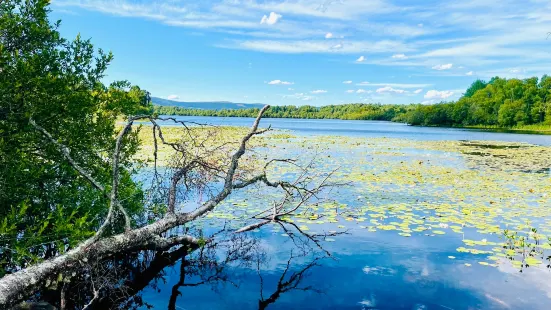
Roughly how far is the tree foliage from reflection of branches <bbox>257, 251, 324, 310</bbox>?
2.49 m

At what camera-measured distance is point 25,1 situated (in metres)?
5.04

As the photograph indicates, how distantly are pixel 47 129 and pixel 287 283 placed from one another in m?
4.07

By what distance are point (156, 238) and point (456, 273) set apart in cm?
475

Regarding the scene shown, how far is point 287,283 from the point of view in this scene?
20.9 feet

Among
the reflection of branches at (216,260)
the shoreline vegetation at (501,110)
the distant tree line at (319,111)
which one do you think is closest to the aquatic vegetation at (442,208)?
the reflection of branches at (216,260)

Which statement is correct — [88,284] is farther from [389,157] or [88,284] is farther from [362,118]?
[362,118]

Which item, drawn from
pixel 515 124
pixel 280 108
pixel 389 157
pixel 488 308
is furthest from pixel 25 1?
pixel 280 108

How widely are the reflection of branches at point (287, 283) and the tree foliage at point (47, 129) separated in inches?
98.0

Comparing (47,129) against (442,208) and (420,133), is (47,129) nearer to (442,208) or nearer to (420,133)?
(442,208)

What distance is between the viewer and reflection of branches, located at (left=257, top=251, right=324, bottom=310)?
19.2ft

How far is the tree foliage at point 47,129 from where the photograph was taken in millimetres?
4652

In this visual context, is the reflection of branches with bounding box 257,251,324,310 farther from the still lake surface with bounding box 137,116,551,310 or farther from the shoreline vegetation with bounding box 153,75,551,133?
the shoreline vegetation with bounding box 153,75,551,133

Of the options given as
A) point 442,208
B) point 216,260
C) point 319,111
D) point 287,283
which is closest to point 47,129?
point 216,260

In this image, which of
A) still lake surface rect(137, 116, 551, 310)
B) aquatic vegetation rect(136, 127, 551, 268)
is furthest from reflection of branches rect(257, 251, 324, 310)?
aquatic vegetation rect(136, 127, 551, 268)
